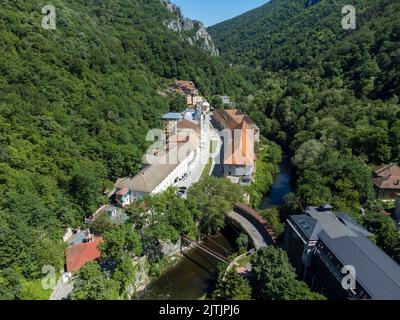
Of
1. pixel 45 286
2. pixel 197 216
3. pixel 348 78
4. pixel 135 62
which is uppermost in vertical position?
pixel 135 62

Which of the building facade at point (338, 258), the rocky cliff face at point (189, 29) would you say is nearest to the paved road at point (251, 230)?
the building facade at point (338, 258)

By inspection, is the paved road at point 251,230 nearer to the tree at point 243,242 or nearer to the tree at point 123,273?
the tree at point 243,242

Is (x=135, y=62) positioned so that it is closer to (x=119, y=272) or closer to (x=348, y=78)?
(x=348, y=78)

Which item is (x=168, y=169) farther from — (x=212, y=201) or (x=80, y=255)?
(x=80, y=255)

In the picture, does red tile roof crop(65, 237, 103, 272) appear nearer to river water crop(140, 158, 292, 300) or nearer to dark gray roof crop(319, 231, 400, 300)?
river water crop(140, 158, 292, 300)

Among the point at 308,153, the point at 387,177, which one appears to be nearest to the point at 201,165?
the point at 308,153

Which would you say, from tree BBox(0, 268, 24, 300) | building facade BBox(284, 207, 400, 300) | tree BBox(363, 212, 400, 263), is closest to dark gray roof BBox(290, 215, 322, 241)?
building facade BBox(284, 207, 400, 300)

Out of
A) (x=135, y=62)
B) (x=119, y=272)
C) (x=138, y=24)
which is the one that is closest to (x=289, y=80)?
(x=135, y=62)
